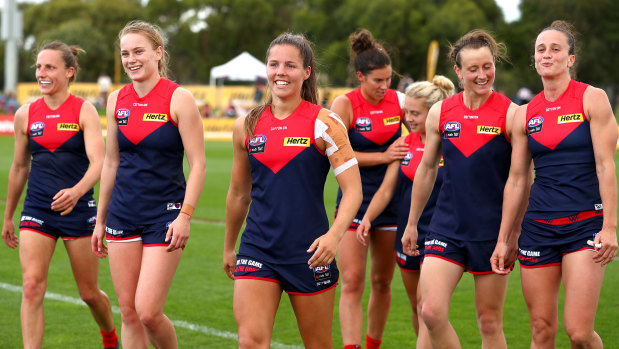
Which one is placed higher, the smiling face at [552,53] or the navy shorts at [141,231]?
the smiling face at [552,53]

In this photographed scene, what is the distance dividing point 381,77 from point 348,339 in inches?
78.7

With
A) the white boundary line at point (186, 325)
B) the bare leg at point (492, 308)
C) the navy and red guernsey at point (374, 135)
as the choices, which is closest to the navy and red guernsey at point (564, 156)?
the bare leg at point (492, 308)

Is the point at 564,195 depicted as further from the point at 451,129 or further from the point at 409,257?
the point at 409,257

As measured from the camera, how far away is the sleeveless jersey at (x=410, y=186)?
6035 millimetres

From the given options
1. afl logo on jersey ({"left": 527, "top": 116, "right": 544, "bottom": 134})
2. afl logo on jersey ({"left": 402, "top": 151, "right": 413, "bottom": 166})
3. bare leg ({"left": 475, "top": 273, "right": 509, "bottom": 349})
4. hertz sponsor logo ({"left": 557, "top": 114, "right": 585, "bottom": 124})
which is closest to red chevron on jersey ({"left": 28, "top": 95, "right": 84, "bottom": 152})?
afl logo on jersey ({"left": 402, "top": 151, "right": 413, "bottom": 166})

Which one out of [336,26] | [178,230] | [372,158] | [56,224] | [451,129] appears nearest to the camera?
[178,230]

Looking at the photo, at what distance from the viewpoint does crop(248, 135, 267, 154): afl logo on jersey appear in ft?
14.9

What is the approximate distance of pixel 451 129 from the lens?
17.5ft

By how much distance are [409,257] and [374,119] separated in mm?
1115

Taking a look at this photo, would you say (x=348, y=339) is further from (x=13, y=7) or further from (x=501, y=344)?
(x=13, y=7)

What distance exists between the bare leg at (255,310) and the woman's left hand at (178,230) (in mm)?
621

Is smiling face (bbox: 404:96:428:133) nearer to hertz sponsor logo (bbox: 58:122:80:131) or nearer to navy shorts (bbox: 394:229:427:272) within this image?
navy shorts (bbox: 394:229:427:272)

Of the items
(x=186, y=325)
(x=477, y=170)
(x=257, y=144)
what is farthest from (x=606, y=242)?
(x=186, y=325)

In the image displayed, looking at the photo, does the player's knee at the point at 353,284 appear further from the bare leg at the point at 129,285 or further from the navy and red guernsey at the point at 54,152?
the navy and red guernsey at the point at 54,152
